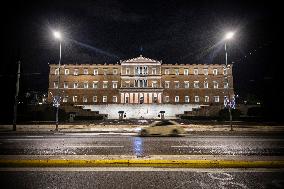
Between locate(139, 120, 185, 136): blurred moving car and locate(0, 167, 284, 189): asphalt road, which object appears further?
locate(139, 120, 185, 136): blurred moving car

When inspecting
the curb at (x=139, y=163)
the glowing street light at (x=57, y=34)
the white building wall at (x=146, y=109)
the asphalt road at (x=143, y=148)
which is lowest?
the asphalt road at (x=143, y=148)

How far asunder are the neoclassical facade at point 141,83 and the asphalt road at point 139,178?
6747cm

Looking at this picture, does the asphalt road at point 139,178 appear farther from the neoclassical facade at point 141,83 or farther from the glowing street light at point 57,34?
the neoclassical facade at point 141,83

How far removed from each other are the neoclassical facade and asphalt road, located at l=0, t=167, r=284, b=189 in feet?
221

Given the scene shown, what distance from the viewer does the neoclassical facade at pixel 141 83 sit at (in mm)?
75000

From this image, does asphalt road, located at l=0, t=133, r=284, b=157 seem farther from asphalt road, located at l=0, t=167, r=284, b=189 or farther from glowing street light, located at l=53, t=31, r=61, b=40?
glowing street light, located at l=53, t=31, r=61, b=40

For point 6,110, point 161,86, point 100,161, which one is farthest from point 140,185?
point 161,86

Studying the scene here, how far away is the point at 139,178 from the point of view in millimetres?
6309

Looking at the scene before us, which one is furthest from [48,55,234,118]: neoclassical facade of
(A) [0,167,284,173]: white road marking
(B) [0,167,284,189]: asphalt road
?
(B) [0,167,284,189]: asphalt road

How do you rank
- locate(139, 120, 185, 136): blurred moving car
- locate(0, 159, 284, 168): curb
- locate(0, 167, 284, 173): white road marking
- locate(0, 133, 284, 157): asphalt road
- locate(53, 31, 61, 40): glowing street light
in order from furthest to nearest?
1. locate(53, 31, 61, 40): glowing street light
2. locate(139, 120, 185, 136): blurred moving car
3. locate(0, 133, 284, 157): asphalt road
4. locate(0, 159, 284, 168): curb
5. locate(0, 167, 284, 173): white road marking

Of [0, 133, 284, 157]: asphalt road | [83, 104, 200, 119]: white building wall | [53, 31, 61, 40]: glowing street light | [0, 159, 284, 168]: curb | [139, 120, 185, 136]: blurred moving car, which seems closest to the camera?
[0, 159, 284, 168]: curb

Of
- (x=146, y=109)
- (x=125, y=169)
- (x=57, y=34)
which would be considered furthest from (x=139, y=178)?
(x=146, y=109)

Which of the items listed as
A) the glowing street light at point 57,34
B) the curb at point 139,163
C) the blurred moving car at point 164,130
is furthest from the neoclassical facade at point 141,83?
the curb at point 139,163

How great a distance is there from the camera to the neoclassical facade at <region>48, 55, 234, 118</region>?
75.0 metres
